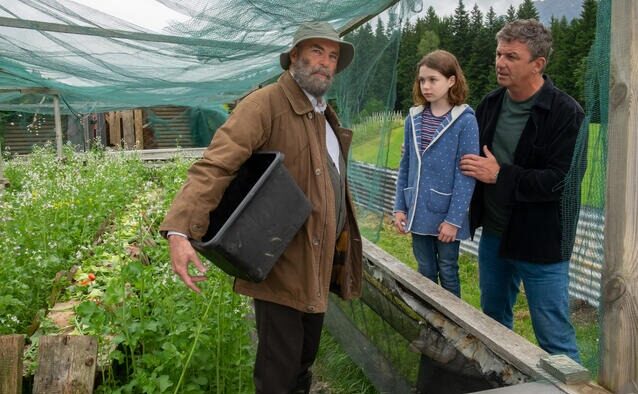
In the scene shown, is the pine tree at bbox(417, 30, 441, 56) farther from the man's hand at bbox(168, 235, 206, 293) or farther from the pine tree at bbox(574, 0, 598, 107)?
the man's hand at bbox(168, 235, 206, 293)

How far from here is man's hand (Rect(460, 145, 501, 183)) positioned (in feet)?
8.61

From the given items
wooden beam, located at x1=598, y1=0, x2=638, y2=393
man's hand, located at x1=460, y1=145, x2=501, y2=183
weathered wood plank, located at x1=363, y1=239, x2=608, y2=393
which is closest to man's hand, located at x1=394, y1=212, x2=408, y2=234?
weathered wood plank, located at x1=363, y1=239, x2=608, y2=393

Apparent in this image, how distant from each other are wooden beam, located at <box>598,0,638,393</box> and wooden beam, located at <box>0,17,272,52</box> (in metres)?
3.03

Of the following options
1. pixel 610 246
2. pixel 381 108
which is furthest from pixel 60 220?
pixel 610 246

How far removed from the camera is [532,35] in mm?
2463

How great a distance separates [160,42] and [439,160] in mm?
2520

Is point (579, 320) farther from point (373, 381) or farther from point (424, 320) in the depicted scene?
point (373, 381)

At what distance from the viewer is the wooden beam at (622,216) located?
175 cm

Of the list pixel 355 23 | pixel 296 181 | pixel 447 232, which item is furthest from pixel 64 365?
pixel 355 23

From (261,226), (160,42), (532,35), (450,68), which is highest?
(160,42)

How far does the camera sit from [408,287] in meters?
3.07

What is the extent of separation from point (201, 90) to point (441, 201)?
513 cm

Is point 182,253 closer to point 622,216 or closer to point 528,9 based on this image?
point 622,216

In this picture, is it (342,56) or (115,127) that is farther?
(115,127)
